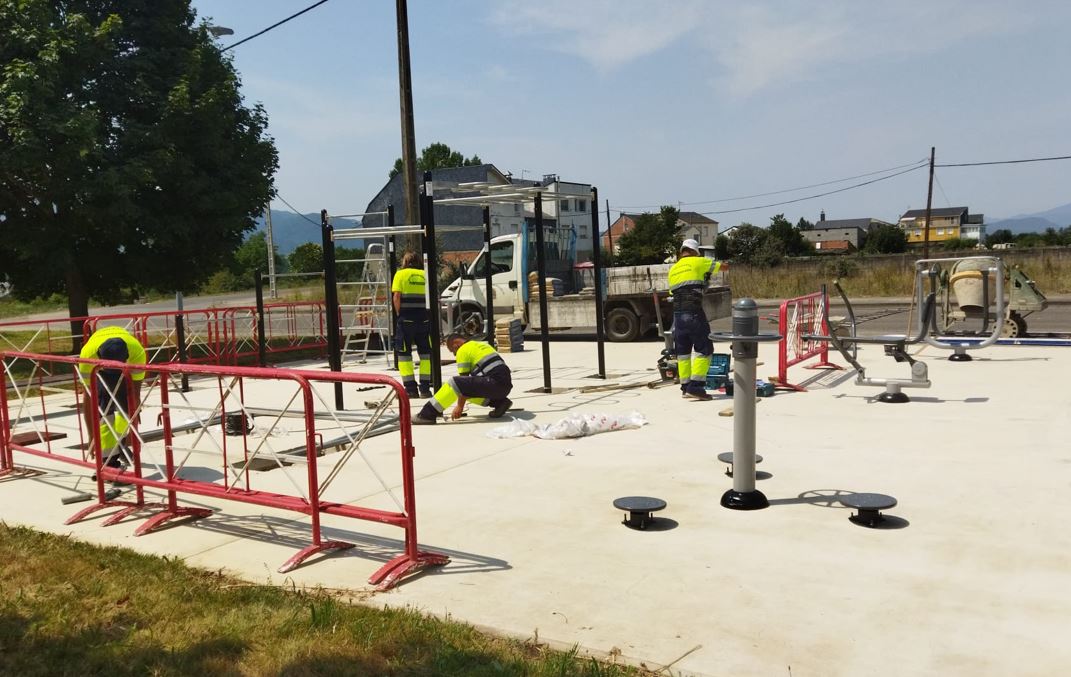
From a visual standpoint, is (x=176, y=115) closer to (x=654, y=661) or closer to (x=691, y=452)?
(x=691, y=452)

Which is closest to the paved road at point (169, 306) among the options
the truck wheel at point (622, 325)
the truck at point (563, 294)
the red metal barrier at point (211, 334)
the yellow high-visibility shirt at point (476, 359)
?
the red metal barrier at point (211, 334)

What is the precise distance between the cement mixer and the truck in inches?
176

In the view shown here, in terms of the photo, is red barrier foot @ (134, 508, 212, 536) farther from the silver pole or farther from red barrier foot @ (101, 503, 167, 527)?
the silver pole

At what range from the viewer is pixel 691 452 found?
282 inches

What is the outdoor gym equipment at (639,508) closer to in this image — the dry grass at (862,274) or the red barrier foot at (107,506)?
the red barrier foot at (107,506)

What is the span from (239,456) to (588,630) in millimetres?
4804

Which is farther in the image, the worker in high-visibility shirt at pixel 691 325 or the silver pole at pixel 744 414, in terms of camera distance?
the worker in high-visibility shirt at pixel 691 325

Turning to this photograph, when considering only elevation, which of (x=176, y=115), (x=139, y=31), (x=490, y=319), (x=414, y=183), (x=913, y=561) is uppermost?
(x=139, y=31)

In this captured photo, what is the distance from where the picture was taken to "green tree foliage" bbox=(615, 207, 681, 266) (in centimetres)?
5300

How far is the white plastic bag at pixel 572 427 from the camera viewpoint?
7973 mm

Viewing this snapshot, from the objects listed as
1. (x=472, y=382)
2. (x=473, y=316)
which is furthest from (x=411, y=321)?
(x=473, y=316)

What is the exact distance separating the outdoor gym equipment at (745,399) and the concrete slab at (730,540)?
161 millimetres

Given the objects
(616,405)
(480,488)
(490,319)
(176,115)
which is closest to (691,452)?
(480,488)

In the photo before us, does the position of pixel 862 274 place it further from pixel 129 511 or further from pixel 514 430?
pixel 129 511
